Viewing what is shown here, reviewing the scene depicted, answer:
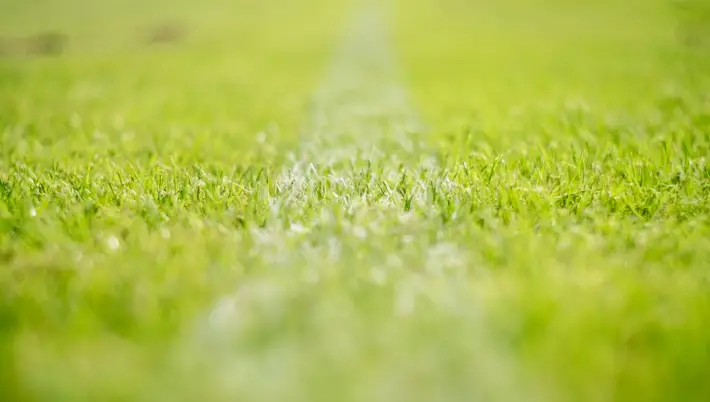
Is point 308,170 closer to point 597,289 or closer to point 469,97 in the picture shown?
point 597,289

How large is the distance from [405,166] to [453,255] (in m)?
1.53

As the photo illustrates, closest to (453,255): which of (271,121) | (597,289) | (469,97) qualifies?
(597,289)

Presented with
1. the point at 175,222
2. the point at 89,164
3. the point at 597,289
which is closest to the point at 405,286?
the point at 597,289

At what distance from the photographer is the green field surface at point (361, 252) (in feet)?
4.80

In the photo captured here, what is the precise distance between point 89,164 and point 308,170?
5.11 feet

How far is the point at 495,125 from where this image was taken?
4.95 metres

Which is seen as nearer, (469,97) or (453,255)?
(453,255)

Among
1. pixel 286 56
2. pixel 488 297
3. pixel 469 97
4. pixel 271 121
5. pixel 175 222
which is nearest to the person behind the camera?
pixel 488 297

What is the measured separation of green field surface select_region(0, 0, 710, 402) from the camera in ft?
4.80

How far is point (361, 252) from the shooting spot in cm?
220

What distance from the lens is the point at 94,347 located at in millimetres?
1535

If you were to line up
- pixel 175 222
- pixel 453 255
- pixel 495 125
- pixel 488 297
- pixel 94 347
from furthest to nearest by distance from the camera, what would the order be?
1. pixel 495 125
2. pixel 175 222
3. pixel 453 255
4. pixel 488 297
5. pixel 94 347

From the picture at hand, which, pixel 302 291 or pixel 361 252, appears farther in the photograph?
pixel 361 252

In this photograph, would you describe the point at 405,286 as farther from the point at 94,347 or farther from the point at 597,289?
the point at 94,347
